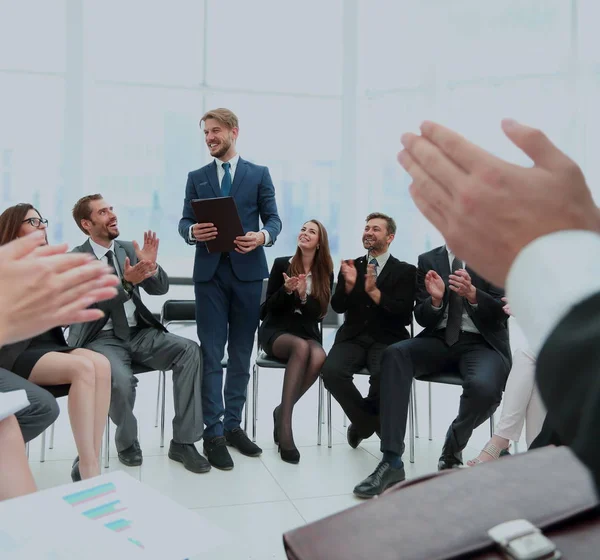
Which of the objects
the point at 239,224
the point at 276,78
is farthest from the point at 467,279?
the point at 276,78

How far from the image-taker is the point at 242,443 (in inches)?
129

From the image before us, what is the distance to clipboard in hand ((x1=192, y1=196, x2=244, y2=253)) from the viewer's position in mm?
3100

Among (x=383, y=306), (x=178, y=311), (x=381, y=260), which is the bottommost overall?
(x=178, y=311)

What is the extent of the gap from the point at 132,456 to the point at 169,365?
0.49m

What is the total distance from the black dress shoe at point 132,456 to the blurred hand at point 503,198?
282 centimetres

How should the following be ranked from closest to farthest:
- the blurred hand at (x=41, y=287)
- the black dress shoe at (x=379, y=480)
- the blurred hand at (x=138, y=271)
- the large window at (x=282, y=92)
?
the blurred hand at (x=41, y=287), the black dress shoe at (x=379, y=480), the blurred hand at (x=138, y=271), the large window at (x=282, y=92)

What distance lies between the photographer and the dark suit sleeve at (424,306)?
318cm

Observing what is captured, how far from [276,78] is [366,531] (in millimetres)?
7285

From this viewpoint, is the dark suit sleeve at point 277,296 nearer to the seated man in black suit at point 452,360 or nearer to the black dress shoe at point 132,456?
the seated man in black suit at point 452,360

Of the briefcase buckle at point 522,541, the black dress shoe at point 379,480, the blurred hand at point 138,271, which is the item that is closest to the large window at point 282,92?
the blurred hand at point 138,271

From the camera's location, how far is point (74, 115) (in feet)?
21.8

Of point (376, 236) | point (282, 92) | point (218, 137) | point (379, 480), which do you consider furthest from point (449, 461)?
point (282, 92)

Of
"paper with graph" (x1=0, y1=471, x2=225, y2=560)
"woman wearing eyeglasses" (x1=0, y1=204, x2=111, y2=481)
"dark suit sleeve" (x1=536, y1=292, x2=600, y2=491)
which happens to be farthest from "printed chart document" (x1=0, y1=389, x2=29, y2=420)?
"dark suit sleeve" (x1=536, y1=292, x2=600, y2=491)

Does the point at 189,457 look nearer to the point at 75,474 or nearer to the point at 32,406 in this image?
the point at 75,474
